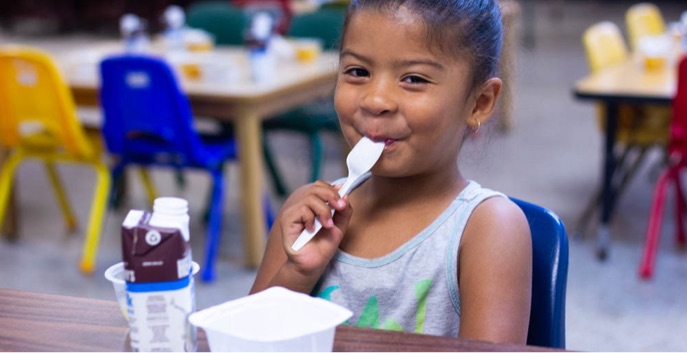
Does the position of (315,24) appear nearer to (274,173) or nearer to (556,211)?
(274,173)

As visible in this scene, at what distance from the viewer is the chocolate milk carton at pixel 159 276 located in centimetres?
75

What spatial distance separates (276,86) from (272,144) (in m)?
1.96

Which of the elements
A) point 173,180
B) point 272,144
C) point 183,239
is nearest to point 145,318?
point 183,239

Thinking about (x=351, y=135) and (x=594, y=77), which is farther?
(x=594, y=77)

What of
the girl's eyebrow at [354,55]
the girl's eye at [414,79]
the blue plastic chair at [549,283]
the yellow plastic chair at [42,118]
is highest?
the girl's eyebrow at [354,55]

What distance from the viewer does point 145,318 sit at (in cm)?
78

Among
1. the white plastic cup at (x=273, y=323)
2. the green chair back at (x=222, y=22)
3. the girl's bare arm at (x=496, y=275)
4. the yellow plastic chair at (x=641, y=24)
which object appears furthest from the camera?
the green chair back at (x=222, y=22)

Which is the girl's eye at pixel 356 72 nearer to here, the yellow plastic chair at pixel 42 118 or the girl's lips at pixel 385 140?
the girl's lips at pixel 385 140

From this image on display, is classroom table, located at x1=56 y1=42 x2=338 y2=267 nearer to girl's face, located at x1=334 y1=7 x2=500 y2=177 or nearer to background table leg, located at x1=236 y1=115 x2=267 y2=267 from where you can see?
background table leg, located at x1=236 y1=115 x2=267 y2=267

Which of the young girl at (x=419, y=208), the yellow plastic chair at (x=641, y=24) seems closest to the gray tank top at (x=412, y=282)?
the young girl at (x=419, y=208)

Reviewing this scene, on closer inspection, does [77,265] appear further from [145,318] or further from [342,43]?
[145,318]

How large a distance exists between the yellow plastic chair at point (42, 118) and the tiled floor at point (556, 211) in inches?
9.6

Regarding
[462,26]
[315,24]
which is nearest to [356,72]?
[462,26]

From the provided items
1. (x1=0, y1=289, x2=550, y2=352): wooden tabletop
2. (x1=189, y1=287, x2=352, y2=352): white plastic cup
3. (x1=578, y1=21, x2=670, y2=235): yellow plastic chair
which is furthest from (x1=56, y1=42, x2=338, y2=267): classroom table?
(x1=189, y1=287, x2=352, y2=352): white plastic cup
